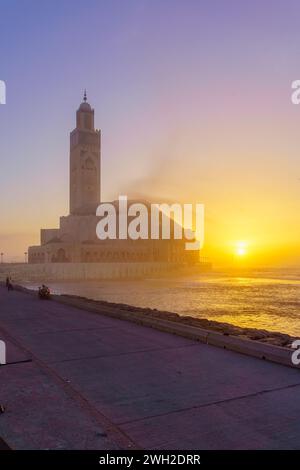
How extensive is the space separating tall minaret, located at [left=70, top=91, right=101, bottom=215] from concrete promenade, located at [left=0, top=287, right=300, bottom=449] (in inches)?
5075

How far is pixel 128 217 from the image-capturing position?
143m

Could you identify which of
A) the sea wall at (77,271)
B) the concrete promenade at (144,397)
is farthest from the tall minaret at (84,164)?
the concrete promenade at (144,397)

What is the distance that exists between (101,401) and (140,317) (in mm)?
7371

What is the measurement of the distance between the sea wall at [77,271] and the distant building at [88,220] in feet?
12.0

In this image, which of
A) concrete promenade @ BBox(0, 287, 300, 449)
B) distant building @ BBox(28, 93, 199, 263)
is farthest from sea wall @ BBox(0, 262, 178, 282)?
concrete promenade @ BBox(0, 287, 300, 449)

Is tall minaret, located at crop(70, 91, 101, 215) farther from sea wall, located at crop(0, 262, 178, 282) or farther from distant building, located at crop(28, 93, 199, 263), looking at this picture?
sea wall, located at crop(0, 262, 178, 282)

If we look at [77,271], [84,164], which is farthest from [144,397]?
[84,164]

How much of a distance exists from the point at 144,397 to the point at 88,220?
418 feet

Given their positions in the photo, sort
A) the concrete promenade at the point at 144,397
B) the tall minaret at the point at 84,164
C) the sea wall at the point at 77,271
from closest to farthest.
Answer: the concrete promenade at the point at 144,397 → the sea wall at the point at 77,271 → the tall minaret at the point at 84,164

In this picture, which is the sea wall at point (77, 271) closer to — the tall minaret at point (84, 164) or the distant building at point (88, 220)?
the distant building at point (88, 220)

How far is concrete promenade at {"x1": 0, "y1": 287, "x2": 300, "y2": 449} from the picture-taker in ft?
15.0

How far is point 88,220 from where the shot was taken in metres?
132

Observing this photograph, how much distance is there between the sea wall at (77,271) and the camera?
354 ft
